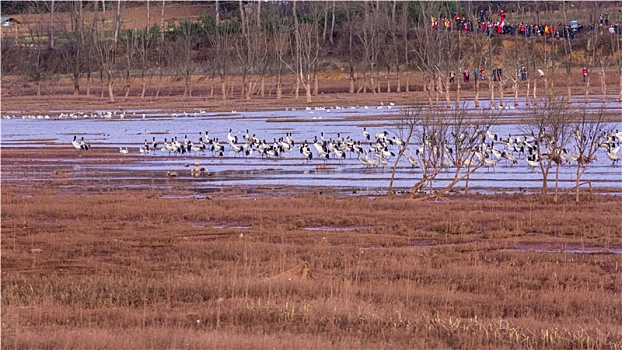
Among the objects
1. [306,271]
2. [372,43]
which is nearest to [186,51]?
[372,43]

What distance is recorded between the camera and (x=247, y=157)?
36.1m

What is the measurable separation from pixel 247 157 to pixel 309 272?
22646 millimetres

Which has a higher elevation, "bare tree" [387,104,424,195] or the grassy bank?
"bare tree" [387,104,424,195]

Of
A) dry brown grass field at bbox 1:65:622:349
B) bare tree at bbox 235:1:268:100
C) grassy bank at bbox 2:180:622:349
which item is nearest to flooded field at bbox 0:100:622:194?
dry brown grass field at bbox 1:65:622:349

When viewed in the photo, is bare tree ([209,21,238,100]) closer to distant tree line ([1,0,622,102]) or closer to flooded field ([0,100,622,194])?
distant tree line ([1,0,622,102])

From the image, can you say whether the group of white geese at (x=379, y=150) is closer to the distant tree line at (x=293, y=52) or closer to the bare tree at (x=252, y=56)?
the distant tree line at (x=293, y=52)

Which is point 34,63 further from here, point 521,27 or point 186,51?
point 521,27

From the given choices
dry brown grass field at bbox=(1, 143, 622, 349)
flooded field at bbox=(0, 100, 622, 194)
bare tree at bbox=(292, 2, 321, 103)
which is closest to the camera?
dry brown grass field at bbox=(1, 143, 622, 349)

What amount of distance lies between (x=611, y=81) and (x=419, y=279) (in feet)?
219

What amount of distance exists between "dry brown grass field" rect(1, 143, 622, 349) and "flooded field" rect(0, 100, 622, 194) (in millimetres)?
3869

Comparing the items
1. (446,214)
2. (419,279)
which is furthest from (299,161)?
(419,279)

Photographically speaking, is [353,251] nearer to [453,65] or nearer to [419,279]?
[419,279]

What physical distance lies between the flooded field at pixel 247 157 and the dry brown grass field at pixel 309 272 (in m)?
3.87

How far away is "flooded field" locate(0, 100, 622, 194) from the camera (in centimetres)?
2728
